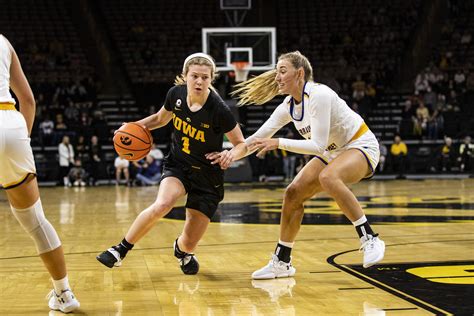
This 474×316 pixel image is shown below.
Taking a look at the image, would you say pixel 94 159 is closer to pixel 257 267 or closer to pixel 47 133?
pixel 47 133

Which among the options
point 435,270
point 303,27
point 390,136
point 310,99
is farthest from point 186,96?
point 303,27

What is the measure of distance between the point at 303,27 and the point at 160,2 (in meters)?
5.38

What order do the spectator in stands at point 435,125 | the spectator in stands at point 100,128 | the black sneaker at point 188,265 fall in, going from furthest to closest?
the spectator in stands at point 435,125, the spectator in stands at point 100,128, the black sneaker at point 188,265

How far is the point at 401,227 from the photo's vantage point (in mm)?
8750

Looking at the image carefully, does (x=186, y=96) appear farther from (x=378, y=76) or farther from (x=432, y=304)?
(x=378, y=76)

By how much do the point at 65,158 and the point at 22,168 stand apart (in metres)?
16.9

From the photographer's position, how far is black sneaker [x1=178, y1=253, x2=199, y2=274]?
19.1 feet

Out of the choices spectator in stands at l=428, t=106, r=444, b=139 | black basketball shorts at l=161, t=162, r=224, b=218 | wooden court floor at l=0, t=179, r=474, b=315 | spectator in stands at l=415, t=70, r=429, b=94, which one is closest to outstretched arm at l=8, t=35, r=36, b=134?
wooden court floor at l=0, t=179, r=474, b=315

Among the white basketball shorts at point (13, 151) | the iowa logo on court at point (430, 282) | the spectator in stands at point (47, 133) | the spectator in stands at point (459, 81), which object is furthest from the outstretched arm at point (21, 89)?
the spectator in stands at point (459, 81)

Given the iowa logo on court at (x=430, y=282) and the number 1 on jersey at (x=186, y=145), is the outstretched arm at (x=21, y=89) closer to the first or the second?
the number 1 on jersey at (x=186, y=145)

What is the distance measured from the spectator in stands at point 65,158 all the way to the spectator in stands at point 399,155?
29.1ft

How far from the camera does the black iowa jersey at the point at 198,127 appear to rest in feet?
18.7

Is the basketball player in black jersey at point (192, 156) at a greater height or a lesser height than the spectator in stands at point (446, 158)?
greater

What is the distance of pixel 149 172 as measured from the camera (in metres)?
20.2
